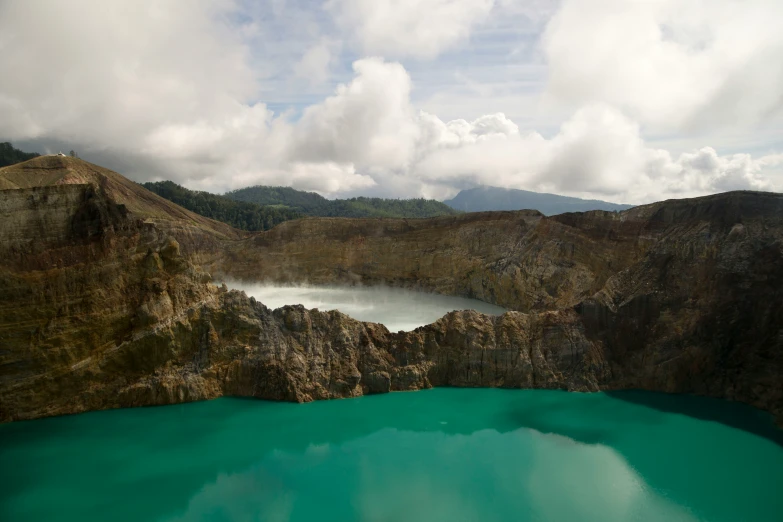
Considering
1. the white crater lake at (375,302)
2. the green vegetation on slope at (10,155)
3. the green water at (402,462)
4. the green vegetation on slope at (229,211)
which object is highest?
the green vegetation on slope at (10,155)

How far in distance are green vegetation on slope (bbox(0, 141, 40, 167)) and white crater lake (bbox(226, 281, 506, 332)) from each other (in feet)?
197

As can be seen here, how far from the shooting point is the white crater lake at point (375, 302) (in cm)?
2370


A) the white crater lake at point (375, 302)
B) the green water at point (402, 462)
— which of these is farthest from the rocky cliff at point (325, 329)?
the white crater lake at point (375, 302)

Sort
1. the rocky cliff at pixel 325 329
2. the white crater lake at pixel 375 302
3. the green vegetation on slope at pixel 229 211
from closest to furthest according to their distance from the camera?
the rocky cliff at pixel 325 329 < the white crater lake at pixel 375 302 < the green vegetation on slope at pixel 229 211

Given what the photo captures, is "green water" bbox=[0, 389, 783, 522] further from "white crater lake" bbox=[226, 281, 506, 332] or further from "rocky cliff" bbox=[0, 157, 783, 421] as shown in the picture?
"white crater lake" bbox=[226, 281, 506, 332]

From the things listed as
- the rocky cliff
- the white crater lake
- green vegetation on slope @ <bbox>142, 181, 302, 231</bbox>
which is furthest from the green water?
green vegetation on slope @ <bbox>142, 181, 302, 231</bbox>

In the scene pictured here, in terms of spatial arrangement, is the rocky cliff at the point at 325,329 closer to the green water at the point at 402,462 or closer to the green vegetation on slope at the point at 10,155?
the green water at the point at 402,462

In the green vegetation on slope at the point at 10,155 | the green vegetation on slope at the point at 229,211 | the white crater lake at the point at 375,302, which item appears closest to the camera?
the white crater lake at the point at 375,302

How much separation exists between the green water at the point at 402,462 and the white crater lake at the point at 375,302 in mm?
6794

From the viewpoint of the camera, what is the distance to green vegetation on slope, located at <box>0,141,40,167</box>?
226ft

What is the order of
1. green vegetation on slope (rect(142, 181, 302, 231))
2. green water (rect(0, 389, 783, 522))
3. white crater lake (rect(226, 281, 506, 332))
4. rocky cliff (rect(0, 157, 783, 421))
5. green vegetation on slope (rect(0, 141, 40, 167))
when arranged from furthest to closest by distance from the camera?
1. green vegetation on slope (rect(142, 181, 302, 231))
2. green vegetation on slope (rect(0, 141, 40, 167))
3. white crater lake (rect(226, 281, 506, 332))
4. rocky cliff (rect(0, 157, 783, 421))
5. green water (rect(0, 389, 783, 522))

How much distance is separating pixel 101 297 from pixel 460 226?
73.1 ft

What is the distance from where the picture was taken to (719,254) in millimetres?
18219

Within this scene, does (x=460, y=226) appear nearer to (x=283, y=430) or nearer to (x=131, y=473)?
(x=283, y=430)
